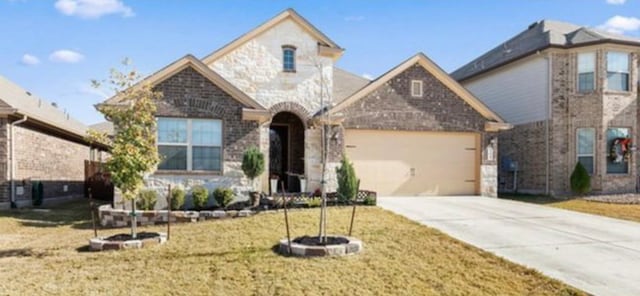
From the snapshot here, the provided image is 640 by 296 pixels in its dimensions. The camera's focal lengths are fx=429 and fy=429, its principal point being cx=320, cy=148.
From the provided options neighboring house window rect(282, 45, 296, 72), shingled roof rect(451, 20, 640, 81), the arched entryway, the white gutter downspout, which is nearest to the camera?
the white gutter downspout

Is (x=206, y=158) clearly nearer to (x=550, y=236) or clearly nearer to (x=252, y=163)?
(x=252, y=163)

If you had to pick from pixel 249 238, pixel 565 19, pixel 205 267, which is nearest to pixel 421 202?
pixel 249 238

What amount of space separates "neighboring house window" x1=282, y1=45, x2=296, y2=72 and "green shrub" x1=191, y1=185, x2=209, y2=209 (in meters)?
5.63

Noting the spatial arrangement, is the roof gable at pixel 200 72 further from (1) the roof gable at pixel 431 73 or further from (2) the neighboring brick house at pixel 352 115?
(1) the roof gable at pixel 431 73

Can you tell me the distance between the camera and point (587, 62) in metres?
17.1

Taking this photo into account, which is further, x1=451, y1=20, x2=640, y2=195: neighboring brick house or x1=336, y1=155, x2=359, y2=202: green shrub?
x1=451, y1=20, x2=640, y2=195: neighboring brick house

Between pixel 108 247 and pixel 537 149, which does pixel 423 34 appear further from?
pixel 108 247

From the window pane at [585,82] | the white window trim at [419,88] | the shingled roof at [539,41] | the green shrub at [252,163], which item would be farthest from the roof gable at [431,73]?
the window pane at [585,82]

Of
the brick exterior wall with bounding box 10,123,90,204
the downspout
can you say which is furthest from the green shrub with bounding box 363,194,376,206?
the brick exterior wall with bounding box 10,123,90,204

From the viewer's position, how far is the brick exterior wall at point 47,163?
14.7 metres

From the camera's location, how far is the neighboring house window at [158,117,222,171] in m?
12.7

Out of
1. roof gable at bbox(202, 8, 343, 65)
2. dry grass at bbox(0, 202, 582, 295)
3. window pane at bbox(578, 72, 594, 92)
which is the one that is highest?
Answer: roof gable at bbox(202, 8, 343, 65)

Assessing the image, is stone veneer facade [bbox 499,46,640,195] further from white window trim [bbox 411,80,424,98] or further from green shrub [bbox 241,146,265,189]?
green shrub [bbox 241,146,265,189]

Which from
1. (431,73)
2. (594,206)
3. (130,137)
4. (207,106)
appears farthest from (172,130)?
(594,206)
